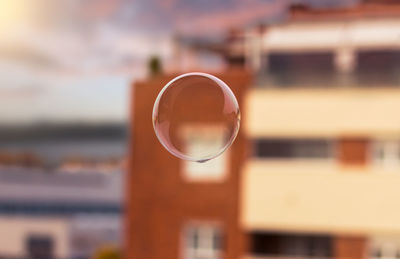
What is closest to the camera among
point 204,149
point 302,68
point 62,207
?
point 204,149

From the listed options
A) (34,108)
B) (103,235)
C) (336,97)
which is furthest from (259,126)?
(34,108)

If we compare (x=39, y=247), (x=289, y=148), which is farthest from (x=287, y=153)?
(x=39, y=247)

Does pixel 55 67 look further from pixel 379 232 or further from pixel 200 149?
pixel 379 232

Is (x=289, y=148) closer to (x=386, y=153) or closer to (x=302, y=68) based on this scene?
(x=386, y=153)

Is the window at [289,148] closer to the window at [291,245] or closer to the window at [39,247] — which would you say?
the window at [291,245]

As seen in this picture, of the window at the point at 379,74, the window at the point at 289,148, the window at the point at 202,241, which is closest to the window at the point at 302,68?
the window at the point at 379,74

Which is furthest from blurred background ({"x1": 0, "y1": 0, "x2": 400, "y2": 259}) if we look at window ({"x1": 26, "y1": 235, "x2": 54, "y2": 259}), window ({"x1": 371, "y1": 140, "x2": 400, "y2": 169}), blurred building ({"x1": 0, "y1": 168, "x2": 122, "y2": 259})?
blurred building ({"x1": 0, "y1": 168, "x2": 122, "y2": 259})

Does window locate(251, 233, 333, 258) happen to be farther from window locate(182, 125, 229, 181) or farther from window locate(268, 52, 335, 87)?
window locate(268, 52, 335, 87)
